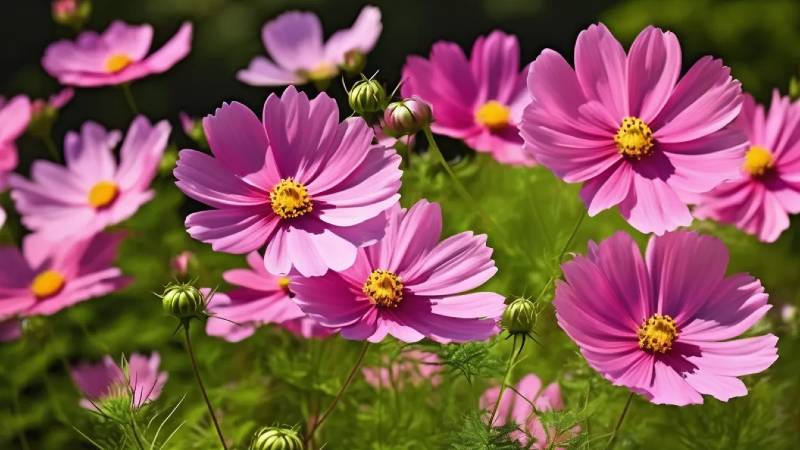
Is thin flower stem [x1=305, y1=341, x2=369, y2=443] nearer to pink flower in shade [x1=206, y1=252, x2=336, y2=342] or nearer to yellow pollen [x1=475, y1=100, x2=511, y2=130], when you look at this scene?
pink flower in shade [x1=206, y1=252, x2=336, y2=342]

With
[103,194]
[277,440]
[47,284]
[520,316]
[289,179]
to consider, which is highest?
[103,194]

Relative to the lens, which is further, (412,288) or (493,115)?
(493,115)

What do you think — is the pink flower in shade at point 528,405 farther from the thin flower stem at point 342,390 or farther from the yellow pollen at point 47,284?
the yellow pollen at point 47,284

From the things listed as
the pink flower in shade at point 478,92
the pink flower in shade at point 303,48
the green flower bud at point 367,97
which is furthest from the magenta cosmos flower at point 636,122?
the pink flower in shade at point 303,48

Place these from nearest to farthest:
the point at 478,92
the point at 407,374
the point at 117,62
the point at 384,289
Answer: the point at 384,289 → the point at 407,374 → the point at 478,92 → the point at 117,62

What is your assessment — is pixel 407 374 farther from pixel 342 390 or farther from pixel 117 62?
pixel 117 62

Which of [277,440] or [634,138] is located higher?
[634,138]

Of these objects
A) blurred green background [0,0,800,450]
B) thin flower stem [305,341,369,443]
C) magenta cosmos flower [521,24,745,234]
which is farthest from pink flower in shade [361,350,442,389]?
magenta cosmos flower [521,24,745,234]

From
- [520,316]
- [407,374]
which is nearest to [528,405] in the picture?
[407,374]
